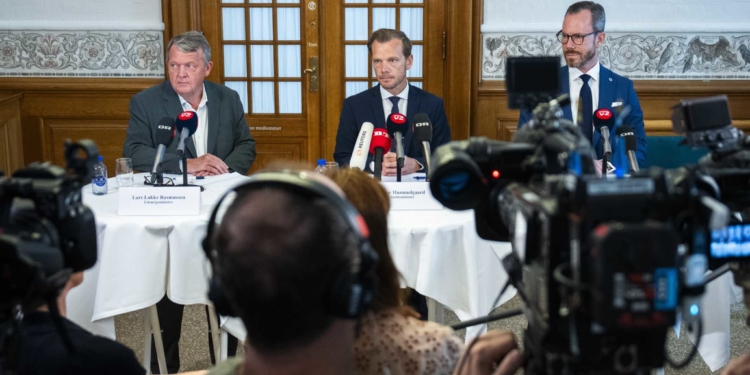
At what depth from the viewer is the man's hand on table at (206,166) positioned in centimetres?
357

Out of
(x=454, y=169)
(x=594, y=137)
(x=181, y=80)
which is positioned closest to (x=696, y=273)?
(x=454, y=169)

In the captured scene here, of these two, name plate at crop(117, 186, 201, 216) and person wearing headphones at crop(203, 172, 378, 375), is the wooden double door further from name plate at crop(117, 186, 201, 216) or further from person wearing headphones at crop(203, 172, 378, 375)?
person wearing headphones at crop(203, 172, 378, 375)

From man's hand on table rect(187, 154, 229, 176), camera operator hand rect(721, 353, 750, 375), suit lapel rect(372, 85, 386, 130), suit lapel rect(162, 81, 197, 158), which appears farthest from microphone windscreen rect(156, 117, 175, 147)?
camera operator hand rect(721, 353, 750, 375)

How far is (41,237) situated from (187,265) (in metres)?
1.76

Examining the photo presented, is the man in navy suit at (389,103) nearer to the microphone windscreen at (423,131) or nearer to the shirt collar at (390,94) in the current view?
the shirt collar at (390,94)

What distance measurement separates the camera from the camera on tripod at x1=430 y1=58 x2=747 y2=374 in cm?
82

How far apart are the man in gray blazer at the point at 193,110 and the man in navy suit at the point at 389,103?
483 millimetres

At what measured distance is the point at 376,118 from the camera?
4.02m

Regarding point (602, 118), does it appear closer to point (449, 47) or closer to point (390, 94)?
point (390, 94)

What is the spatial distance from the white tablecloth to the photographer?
1469 mm

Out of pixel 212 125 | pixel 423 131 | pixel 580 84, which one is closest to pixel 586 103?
pixel 580 84

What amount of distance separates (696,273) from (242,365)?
1.88 feet

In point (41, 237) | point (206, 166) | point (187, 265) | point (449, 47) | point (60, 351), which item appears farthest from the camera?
point (449, 47)

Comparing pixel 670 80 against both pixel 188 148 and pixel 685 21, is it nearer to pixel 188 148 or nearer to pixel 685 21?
pixel 685 21
